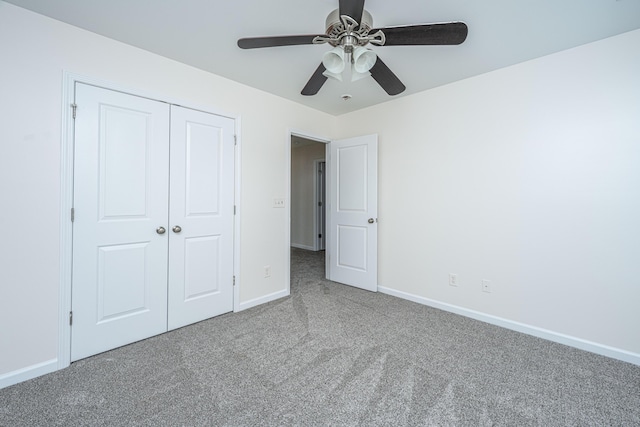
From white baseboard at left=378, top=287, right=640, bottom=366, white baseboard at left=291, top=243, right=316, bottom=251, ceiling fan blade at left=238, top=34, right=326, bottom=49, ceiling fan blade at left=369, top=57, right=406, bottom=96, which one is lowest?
white baseboard at left=378, top=287, right=640, bottom=366

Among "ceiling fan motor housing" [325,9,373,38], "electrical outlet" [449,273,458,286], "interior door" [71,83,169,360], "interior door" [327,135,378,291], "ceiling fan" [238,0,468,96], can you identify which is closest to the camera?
"ceiling fan" [238,0,468,96]

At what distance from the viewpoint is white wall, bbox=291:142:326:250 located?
6328 millimetres

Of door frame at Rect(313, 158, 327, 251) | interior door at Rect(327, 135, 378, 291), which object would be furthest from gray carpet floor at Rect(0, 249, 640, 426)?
door frame at Rect(313, 158, 327, 251)

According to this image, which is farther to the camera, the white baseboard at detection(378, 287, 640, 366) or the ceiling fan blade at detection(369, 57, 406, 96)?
the white baseboard at detection(378, 287, 640, 366)

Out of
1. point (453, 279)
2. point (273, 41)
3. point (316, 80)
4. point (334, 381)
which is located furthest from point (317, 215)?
point (273, 41)

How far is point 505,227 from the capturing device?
8.23 feet

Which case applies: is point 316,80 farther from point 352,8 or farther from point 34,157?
point 34,157

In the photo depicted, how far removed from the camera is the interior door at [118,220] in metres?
1.95

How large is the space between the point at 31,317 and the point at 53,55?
1.78 meters

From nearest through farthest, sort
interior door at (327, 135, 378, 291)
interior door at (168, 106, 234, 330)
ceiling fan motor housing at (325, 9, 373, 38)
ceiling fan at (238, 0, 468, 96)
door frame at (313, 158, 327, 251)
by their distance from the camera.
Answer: ceiling fan at (238, 0, 468, 96), ceiling fan motor housing at (325, 9, 373, 38), interior door at (168, 106, 234, 330), interior door at (327, 135, 378, 291), door frame at (313, 158, 327, 251)

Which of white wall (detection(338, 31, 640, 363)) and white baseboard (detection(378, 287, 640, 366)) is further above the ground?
white wall (detection(338, 31, 640, 363))

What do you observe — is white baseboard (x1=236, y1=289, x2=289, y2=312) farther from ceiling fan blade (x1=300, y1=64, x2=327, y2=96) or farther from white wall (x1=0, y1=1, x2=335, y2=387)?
ceiling fan blade (x1=300, y1=64, x2=327, y2=96)

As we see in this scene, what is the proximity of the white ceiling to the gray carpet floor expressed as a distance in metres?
2.38

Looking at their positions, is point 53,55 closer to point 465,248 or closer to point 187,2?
point 187,2
